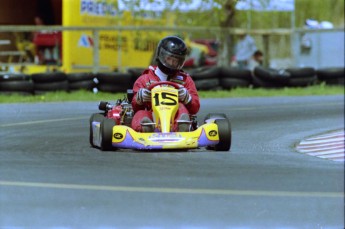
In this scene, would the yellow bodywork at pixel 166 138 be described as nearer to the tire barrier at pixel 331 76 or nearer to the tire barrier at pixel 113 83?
the tire barrier at pixel 113 83

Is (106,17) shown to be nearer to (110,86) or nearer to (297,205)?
(110,86)

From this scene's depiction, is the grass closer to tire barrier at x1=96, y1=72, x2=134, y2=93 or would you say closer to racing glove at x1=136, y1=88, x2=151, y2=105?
tire barrier at x1=96, y1=72, x2=134, y2=93

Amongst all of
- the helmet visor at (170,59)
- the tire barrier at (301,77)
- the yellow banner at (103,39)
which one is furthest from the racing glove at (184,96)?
the tire barrier at (301,77)

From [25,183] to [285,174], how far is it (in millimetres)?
1582

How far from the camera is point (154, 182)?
4.85 meters

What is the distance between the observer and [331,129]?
310 inches

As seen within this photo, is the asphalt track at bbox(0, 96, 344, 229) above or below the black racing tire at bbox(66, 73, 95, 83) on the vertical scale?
below

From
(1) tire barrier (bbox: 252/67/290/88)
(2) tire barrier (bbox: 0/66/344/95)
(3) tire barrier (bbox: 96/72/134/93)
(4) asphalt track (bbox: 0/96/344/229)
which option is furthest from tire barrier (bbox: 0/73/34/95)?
(1) tire barrier (bbox: 252/67/290/88)

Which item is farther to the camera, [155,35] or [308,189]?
[155,35]

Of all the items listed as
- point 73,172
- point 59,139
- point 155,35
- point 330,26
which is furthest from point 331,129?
point 330,26

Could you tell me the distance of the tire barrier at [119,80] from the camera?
22.7ft

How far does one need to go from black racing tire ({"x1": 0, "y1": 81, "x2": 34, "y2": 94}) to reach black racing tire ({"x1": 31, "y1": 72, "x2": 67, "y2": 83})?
9cm

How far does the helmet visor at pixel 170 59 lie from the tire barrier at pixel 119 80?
44.7 inches

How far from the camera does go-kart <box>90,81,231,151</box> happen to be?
5.29m
